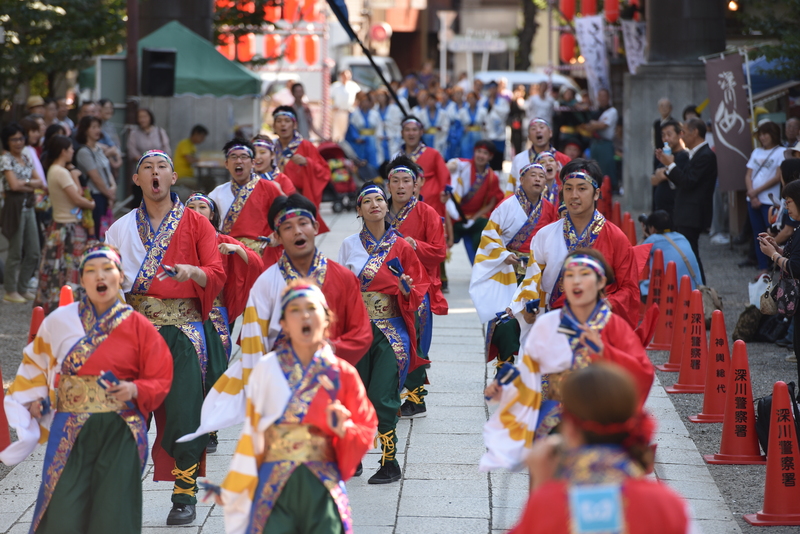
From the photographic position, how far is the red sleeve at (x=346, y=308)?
15.4ft

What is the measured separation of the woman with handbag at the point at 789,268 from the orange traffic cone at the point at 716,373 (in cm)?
38

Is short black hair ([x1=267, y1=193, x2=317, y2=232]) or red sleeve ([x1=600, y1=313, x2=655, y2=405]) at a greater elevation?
short black hair ([x1=267, y1=193, x2=317, y2=232])

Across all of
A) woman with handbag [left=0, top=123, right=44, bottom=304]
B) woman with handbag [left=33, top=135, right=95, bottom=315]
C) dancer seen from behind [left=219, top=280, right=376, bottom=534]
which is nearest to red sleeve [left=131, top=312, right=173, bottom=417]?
dancer seen from behind [left=219, top=280, right=376, bottom=534]

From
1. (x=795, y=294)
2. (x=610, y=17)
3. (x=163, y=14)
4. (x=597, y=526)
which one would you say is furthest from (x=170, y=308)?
(x=610, y=17)

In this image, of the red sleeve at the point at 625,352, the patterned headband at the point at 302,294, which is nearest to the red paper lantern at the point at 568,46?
the red sleeve at the point at 625,352

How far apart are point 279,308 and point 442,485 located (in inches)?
70.7

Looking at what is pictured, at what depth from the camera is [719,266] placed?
12.7 metres

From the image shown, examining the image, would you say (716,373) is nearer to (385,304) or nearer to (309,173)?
(385,304)

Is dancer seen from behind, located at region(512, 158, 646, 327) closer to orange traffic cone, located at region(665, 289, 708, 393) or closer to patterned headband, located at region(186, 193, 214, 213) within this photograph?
patterned headband, located at region(186, 193, 214, 213)

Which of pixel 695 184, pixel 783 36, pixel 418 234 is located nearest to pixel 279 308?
pixel 418 234

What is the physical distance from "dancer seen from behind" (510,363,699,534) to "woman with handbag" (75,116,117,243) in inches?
331

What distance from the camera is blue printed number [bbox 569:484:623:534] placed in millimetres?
2480

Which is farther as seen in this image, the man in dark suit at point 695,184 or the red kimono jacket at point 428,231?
the man in dark suit at point 695,184

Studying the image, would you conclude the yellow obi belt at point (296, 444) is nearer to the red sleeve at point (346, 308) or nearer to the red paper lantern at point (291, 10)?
the red sleeve at point (346, 308)
